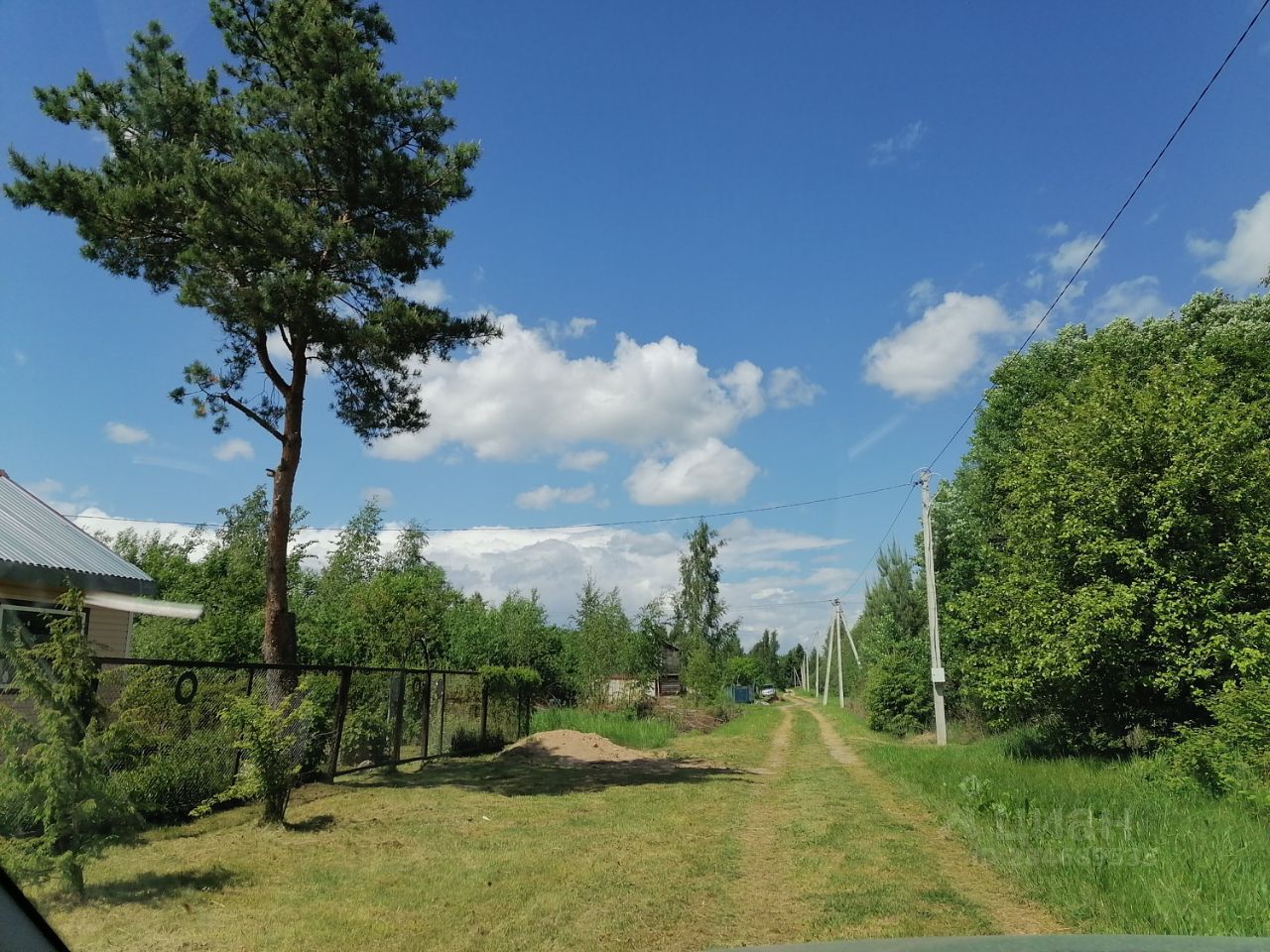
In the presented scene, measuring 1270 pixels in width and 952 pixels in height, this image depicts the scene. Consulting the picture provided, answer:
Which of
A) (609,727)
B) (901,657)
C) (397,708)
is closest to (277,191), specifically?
(397,708)

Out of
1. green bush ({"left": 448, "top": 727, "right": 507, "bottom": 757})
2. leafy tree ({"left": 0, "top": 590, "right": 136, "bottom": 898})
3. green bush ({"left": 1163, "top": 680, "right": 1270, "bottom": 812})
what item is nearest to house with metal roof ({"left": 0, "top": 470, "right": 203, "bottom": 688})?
leafy tree ({"left": 0, "top": 590, "right": 136, "bottom": 898})

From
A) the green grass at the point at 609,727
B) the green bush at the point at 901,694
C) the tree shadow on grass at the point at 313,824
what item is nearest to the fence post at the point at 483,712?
the green grass at the point at 609,727

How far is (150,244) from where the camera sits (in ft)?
41.4

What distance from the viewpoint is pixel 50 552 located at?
12.0 meters

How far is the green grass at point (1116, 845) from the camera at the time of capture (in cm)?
540

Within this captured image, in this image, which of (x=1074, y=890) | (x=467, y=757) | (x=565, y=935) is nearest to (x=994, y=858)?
(x=1074, y=890)

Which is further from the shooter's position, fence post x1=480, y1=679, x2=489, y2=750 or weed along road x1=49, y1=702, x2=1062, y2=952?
fence post x1=480, y1=679, x2=489, y2=750

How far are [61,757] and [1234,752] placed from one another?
1108cm

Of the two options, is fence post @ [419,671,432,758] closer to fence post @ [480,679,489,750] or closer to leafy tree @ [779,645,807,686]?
fence post @ [480,679,489,750]

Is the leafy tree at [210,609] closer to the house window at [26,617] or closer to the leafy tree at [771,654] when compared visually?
the house window at [26,617]

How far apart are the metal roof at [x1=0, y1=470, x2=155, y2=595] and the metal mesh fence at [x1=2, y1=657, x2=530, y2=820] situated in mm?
2254

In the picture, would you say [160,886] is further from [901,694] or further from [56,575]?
[901,694]

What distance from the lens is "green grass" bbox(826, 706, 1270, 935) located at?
5.40 meters

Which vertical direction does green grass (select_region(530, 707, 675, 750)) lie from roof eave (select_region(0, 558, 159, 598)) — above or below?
below
